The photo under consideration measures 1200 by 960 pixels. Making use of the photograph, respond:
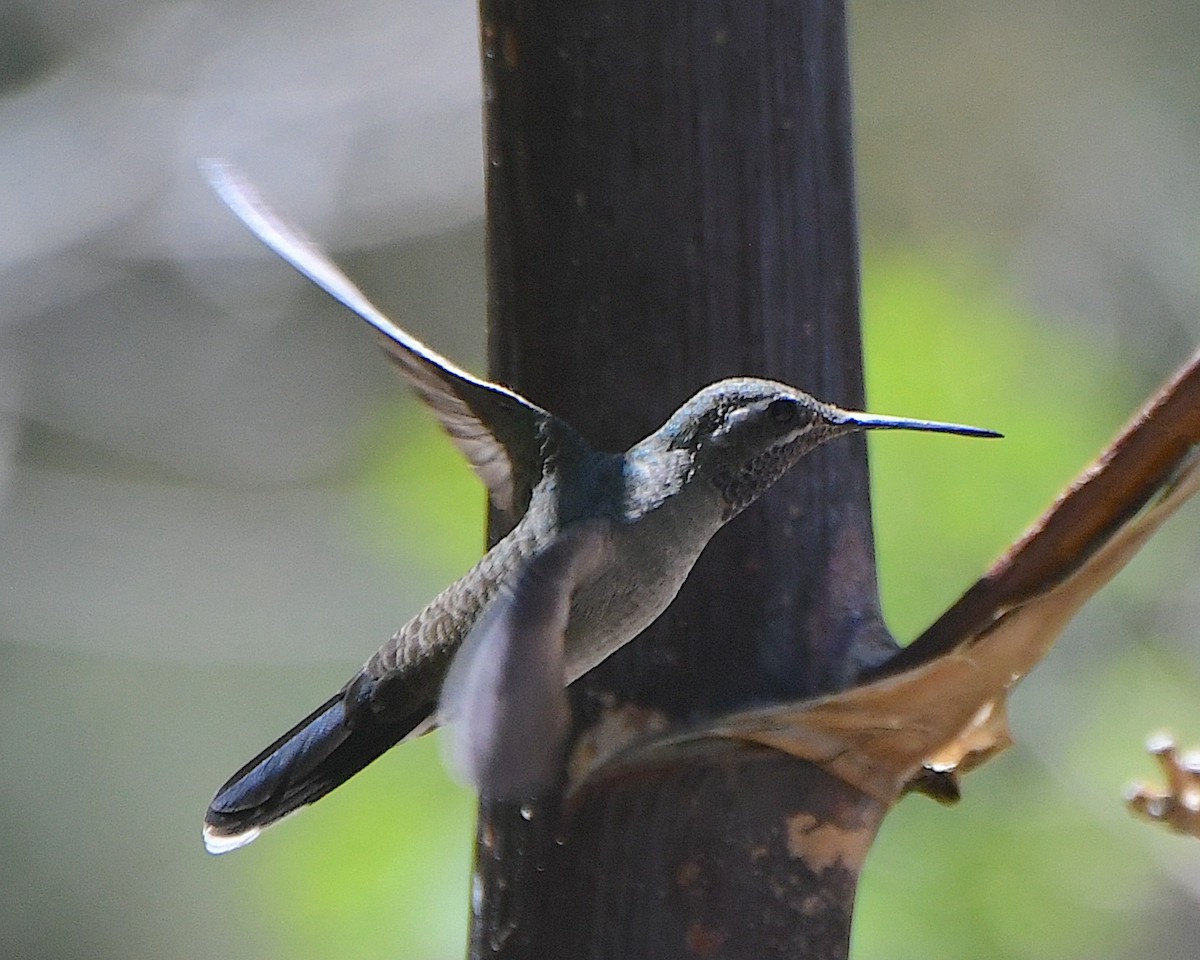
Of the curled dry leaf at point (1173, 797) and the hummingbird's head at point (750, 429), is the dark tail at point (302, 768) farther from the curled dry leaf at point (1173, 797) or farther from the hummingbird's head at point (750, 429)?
the curled dry leaf at point (1173, 797)

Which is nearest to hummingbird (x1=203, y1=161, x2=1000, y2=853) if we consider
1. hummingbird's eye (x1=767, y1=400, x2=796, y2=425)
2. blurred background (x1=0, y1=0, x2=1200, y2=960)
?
hummingbird's eye (x1=767, y1=400, x2=796, y2=425)

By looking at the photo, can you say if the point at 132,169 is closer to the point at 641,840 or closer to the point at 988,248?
the point at 988,248

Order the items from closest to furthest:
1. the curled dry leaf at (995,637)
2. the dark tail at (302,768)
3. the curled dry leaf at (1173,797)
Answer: the curled dry leaf at (995,637), the curled dry leaf at (1173,797), the dark tail at (302,768)

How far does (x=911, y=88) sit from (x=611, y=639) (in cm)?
448

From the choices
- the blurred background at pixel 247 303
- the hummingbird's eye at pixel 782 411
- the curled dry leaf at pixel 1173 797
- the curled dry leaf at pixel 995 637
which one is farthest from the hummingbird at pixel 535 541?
the blurred background at pixel 247 303

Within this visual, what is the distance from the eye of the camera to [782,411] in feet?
3.80

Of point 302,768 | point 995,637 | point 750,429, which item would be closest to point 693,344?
point 750,429

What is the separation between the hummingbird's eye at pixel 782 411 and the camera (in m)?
1.15

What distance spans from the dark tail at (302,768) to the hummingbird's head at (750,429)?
33 centimetres

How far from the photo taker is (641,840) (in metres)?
1.13

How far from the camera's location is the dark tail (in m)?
1.34

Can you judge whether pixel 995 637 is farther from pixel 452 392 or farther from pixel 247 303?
pixel 247 303

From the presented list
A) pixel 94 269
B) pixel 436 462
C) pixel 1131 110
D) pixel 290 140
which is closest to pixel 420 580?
pixel 436 462

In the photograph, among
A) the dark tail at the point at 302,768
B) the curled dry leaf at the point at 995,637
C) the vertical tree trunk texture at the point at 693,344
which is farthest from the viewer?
the dark tail at the point at 302,768
